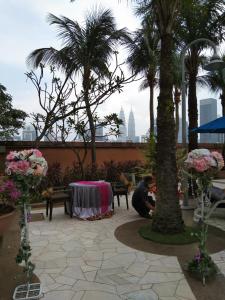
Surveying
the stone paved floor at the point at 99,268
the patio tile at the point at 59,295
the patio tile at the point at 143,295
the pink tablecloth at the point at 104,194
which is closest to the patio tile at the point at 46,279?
the stone paved floor at the point at 99,268

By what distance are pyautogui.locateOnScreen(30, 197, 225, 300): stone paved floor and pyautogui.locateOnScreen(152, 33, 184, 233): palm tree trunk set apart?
1.06m

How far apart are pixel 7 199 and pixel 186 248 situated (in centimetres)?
317

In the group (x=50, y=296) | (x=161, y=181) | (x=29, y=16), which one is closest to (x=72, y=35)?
(x=29, y=16)

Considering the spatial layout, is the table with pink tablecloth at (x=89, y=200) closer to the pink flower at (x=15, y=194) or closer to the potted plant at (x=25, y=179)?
the potted plant at (x=25, y=179)

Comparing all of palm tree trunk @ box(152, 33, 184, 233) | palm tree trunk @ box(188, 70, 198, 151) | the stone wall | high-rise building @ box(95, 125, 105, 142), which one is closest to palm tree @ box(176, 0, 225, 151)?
palm tree trunk @ box(188, 70, 198, 151)

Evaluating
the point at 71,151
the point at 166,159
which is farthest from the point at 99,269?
the point at 71,151

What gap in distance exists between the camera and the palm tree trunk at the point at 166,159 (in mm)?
6188

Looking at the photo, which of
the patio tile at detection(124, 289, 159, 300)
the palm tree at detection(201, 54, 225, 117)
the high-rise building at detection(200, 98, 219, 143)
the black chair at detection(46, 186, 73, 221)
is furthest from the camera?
the high-rise building at detection(200, 98, 219, 143)

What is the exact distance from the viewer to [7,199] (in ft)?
13.3

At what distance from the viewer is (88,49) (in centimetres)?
1183

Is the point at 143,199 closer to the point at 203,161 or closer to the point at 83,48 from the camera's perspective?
the point at 203,161

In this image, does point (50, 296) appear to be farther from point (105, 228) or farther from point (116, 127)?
point (116, 127)

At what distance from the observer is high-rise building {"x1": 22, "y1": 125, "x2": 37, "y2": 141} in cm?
1216

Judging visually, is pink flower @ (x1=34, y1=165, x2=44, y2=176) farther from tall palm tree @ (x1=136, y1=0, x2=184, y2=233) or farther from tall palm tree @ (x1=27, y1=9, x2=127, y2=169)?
tall palm tree @ (x1=27, y1=9, x2=127, y2=169)
